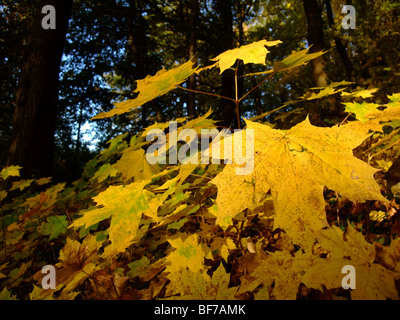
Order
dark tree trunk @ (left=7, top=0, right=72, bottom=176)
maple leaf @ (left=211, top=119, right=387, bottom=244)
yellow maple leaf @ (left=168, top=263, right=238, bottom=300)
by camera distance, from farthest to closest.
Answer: dark tree trunk @ (left=7, top=0, right=72, bottom=176) < yellow maple leaf @ (left=168, top=263, right=238, bottom=300) < maple leaf @ (left=211, top=119, right=387, bottom=244)

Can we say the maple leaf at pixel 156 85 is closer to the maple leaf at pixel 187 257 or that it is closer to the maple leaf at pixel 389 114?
the maple leaf at pixel 187 257

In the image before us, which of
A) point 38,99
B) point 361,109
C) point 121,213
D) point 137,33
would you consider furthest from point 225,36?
point 121,213

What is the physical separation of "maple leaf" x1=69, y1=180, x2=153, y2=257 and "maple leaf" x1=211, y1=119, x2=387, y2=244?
35 centimetres

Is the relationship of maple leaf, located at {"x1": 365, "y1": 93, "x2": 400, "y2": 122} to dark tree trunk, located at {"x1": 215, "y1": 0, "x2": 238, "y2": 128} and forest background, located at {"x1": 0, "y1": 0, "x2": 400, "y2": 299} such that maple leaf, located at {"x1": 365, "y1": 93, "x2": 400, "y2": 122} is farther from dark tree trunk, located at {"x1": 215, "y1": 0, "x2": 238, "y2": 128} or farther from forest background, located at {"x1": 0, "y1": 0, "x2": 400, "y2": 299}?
dark tree trunk, located at {"x1": 215, "y1": 0, "x2": 238, "y2": 128}

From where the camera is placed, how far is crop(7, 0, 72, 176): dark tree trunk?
3.99m

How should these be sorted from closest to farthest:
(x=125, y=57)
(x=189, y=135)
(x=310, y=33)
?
1. (x=189, y=135)
2. (x=310, y=33)
3. (x=125, y=57)

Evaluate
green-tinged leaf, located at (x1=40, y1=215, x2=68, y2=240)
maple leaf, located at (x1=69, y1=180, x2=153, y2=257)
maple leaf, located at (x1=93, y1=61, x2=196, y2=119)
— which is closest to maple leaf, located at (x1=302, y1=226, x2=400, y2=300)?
maple leaf, located at (x1=69, y1=180, x2=153, y2=257)

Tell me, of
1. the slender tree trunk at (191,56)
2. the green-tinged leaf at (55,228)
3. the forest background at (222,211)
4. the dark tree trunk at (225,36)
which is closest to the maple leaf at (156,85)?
the forest background at (222,211)

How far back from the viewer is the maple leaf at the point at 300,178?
593 mm

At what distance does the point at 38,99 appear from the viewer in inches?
162

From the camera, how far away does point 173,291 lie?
784mm
